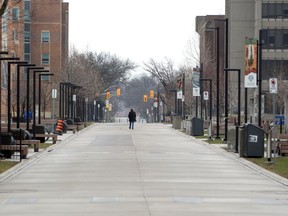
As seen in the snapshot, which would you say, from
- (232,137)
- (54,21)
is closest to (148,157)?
(232,137)

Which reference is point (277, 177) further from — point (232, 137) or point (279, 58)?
point (279, 58)

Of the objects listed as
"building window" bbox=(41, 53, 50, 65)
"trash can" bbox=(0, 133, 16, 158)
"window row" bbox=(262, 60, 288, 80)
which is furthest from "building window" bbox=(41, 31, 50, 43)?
"trash can" bbox=(0, 133, 16, 158)

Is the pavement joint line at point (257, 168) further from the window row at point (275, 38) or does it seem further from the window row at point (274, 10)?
the window row at point (274, 10)

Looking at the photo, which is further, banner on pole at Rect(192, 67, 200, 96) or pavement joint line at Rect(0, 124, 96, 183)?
banner on pole at Rect(192, 67, 200, 96)

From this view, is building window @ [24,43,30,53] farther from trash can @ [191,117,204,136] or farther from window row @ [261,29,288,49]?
trash can @ [191,117,204,136]

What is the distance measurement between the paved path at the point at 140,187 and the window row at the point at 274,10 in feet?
222

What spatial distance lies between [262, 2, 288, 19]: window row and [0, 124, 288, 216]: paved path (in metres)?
67.8

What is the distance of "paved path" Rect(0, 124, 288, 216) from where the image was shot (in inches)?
592

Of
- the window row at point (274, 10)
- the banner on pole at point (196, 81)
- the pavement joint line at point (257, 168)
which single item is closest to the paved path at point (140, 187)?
the pavement joint line at point (257, 168)

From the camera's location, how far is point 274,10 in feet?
322

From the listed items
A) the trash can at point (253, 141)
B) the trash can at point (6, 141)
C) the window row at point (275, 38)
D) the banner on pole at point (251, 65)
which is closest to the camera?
the trash can at point (6, 141)

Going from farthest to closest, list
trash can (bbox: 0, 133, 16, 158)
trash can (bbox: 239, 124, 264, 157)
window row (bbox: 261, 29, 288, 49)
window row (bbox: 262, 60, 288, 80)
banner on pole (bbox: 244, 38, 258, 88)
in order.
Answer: window row (bbox: 261, 29, 288, 49) < window row (bbox: 262, 60, 288, 80) < banner on pole (bbox: 244, 38, 258, 88) < trash can (bbox: 239, 124, 264, 157) < trash can (bbox: 0, 133, 16, 158)

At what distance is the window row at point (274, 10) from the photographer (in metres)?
98.1

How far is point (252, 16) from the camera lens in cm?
10225
